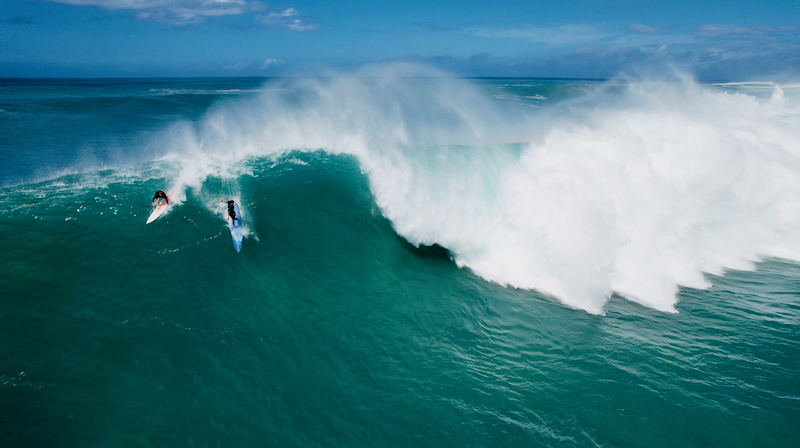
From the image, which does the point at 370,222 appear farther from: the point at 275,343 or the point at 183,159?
the point at 183,159

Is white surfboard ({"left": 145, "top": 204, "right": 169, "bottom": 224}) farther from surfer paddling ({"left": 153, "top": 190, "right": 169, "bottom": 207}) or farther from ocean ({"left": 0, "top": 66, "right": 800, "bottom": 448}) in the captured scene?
ocean ({"left": 0, "top": 66, "right": 800, "bottom": 448})

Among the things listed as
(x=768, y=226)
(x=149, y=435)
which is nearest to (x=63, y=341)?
(x=149, y=435)

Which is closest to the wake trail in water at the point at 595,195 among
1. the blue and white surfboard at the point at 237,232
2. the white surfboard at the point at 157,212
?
the white surfboard at the point at 157,212

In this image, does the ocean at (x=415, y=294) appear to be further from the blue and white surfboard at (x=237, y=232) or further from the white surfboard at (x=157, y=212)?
the white surfboard at (x=157, y=212)

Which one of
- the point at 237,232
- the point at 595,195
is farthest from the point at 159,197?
the point at 595,195

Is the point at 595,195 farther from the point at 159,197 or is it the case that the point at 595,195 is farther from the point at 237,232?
the point at 159,197
